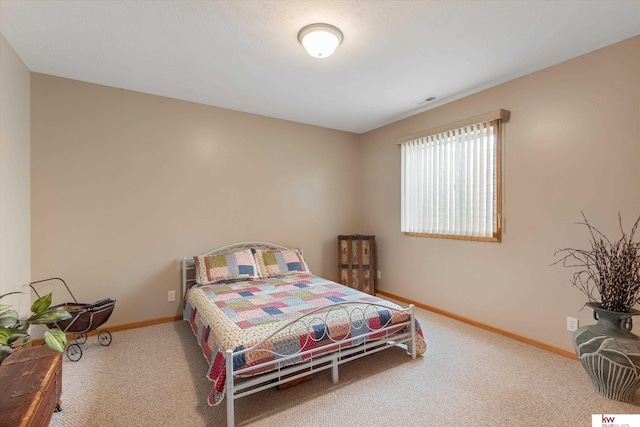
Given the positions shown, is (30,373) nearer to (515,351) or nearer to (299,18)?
(299,18)

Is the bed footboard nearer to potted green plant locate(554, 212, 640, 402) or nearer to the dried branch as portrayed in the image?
potted green plant locate(554, 212, 640, 402)

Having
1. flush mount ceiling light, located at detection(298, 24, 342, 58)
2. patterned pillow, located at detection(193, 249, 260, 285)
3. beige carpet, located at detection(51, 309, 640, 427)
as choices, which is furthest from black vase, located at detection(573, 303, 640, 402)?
patterned pillow, located at detection(193, 249, 260, 285)

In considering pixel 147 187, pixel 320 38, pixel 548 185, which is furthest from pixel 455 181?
pixel 147 187

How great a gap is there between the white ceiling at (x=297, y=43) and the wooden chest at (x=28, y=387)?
2178 mm

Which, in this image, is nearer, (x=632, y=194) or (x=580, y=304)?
(x=632, y=194)

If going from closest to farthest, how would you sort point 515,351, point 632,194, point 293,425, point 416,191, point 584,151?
point 293,425 → point 632,194 → point 584,151 → point 515,351 → point 416,191

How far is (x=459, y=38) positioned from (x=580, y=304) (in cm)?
244

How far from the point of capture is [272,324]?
2156 mm

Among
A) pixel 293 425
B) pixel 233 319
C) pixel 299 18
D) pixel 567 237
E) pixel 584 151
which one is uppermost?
pixel 299 18

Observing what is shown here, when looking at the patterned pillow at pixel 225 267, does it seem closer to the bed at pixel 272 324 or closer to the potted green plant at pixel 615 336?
the bed at pixel 272 324

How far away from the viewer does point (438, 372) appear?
2354mm

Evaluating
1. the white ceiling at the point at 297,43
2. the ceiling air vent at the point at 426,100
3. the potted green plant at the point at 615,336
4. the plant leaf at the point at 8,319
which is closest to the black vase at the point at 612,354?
the potted green plant at the point at 615,336

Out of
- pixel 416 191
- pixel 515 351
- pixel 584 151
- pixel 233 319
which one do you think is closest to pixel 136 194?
pixel 233 319

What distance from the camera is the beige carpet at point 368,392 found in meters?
1.83
